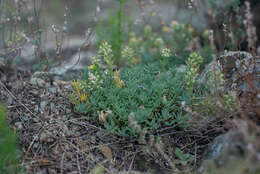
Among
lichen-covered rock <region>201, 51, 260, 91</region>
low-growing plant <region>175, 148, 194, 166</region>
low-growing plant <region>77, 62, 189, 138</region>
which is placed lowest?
low-growing plant <region>175, 148, 194, 166</region>

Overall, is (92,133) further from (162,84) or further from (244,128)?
(244,128)

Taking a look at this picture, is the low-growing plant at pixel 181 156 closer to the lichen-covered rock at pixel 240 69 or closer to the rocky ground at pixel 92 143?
the rocky ground at pixel 92 143

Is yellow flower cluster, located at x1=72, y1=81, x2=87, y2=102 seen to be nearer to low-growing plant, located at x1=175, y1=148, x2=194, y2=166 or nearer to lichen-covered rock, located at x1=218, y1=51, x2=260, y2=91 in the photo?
low-growing plant, located at x1=175, y1=148, x2=194, y2=166

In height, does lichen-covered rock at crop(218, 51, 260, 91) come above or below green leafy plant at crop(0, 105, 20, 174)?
above

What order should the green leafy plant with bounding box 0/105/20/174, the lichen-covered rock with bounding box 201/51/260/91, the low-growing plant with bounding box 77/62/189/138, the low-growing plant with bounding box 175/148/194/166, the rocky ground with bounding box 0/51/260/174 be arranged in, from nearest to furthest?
the green leafy plant with bounding box 0/105/20/174
the rocky ground with bounding box 0/51/260/174
the low-growing plant with bounding box 175/148/194/166
the low-growing plant with bounding box 77/62/189/138
the lichen-covered rock with bounding box 201/51/260/91

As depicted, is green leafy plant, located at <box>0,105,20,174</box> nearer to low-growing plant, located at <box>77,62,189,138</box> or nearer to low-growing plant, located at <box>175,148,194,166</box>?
low-growing plant, located at <box>77,62,189,138</box>

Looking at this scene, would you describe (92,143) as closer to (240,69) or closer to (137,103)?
(137,103)

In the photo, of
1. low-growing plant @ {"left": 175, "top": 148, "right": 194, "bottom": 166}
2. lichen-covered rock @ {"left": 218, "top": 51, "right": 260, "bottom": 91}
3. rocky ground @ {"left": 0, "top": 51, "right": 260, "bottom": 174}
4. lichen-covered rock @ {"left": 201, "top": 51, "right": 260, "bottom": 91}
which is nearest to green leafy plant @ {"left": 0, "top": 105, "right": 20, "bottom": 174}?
rocky ground @ {"left": 0, "top": 51, "right": 260, "bottom": 174}

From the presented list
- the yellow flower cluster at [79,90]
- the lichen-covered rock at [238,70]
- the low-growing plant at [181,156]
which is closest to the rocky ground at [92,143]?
the low-growing plant at [181,156]

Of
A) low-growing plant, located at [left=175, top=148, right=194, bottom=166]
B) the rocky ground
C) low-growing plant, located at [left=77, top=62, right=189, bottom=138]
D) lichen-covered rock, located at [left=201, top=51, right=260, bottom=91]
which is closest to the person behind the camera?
the rocky ground

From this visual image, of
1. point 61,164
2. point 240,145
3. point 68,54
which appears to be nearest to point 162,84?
point 240,145

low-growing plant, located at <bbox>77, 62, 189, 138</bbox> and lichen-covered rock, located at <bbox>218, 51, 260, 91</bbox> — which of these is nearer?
low-growing plant, located at <bbox>77, 62, 189, 138</bbox>

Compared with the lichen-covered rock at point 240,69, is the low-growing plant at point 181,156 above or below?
below

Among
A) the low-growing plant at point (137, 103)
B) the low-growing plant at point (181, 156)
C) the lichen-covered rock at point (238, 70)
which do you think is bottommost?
the low-growing plant at point (181, 156)
